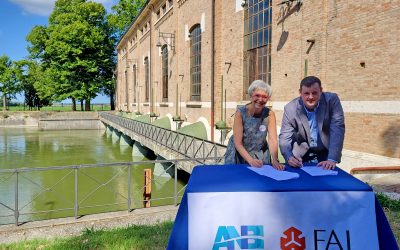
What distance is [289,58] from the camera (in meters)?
10.9

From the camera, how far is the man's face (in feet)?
9.07

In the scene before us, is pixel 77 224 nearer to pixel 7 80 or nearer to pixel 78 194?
pixel 78 194

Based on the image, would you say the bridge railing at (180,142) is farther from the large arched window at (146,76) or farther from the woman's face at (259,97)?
the large arched window at (146,76)

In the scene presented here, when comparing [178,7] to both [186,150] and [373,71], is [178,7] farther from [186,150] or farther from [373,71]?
[373,71]

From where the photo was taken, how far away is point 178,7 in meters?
21.4

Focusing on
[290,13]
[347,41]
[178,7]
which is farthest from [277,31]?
[178,7]

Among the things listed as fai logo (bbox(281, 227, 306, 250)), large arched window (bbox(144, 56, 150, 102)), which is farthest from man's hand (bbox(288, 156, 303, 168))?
large arched window (bbox(144, 56, 150, 102))

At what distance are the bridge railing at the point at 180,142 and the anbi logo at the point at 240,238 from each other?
6.03 meters

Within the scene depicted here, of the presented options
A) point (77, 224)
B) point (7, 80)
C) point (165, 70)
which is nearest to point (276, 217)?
point (77, 224)

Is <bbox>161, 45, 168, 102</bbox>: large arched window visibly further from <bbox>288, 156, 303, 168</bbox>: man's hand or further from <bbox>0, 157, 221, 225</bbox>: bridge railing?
<bbox>288, 156, 303, 168</bbox>: man's hand

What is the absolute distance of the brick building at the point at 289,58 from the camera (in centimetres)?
778

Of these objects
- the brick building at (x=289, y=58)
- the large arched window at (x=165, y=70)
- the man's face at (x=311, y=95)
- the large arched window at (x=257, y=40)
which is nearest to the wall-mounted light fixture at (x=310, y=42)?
the brick building at (x=289, y=58)

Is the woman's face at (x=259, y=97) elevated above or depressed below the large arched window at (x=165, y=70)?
below

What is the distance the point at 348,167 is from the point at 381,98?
5.98 feet
